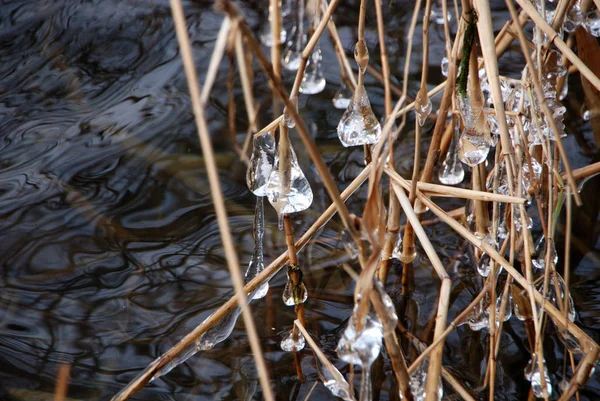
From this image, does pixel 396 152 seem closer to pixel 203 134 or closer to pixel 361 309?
pixel 361 309

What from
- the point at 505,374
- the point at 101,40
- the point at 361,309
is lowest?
the point at 505,374

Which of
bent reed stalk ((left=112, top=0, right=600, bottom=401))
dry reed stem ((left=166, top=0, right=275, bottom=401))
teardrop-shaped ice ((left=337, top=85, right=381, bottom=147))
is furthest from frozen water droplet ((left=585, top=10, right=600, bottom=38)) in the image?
dry reed stem ((left=166, top=0, right=275, bottom=401))

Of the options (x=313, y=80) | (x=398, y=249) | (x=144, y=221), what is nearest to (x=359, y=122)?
(x=313, y=80)

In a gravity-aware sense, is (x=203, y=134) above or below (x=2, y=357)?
above

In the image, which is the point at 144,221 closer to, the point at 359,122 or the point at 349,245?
the point at 359,122

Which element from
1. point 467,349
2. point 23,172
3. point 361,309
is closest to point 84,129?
point 23,172

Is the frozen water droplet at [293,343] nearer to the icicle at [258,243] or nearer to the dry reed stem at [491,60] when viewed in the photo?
the icicle at [258,243]

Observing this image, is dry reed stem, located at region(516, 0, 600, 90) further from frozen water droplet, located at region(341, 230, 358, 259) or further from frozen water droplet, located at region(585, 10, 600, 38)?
frozen water droplet, located at region(585, 10, 600, 38)
